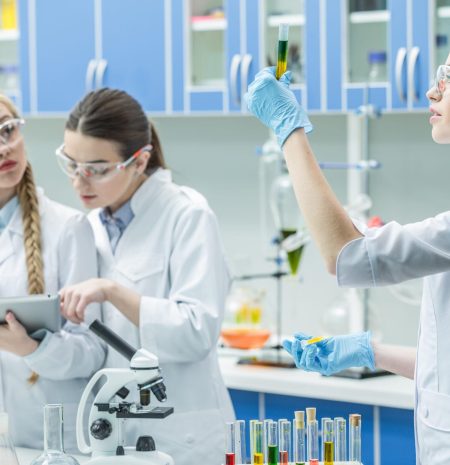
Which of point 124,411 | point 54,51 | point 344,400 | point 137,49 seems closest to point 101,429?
point 124,411

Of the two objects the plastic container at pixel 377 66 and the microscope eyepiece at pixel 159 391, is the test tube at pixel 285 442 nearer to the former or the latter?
the microscope eyepiece at pixel 159 391

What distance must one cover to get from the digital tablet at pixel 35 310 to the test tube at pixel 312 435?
2.32 feet

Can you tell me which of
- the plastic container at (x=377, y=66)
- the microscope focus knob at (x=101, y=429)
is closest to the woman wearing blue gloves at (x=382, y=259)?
the microscope focus knob at (x=101, y=429)

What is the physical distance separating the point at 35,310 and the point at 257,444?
693 mm

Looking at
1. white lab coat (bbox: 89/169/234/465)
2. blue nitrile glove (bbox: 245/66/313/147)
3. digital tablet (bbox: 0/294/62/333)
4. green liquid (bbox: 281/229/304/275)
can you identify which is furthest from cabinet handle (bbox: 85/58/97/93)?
blue nitrile glove (bbox: 245/66/313/147)

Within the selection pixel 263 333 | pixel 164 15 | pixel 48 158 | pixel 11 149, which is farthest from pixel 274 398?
pixel 48 158

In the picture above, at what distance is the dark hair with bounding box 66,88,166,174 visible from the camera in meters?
2.46

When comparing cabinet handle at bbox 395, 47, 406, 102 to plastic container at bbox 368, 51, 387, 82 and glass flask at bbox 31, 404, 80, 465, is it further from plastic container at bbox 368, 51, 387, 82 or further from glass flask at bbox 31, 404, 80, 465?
glass flask at bbox 31, 404, 80, 465

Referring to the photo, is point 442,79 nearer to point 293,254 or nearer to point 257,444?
point 257,444

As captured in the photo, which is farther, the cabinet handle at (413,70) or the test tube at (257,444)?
the cabinet handle at (413,70)

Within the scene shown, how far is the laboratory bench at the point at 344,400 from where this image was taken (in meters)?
2.97

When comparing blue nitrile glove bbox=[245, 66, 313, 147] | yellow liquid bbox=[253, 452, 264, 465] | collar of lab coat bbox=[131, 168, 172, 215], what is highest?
blue nitrile glove bbox=[245, 66, 313, 147]

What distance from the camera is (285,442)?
5.98 feet

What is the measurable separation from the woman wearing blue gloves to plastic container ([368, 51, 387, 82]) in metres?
1.58
